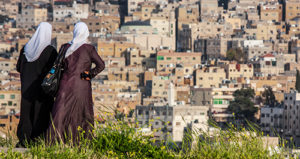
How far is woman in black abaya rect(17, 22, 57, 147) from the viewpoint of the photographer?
9.48 m

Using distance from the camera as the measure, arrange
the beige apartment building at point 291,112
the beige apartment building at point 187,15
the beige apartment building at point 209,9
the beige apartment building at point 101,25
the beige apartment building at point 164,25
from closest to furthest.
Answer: the beige apartment building at point 291,112 < the beige apartment building at point 101,25 < the beige apartment building at point 164,25 < the beige apartment building at point 187,15 < the beige apartment building at point 209,9

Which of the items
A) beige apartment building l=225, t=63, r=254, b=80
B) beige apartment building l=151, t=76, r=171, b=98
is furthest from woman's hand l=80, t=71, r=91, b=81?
beige apartment building l=225, t=63, r=254, b=80

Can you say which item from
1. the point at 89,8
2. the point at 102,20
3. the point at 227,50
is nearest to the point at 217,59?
the point at 227,50

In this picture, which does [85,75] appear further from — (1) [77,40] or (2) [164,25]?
(2) [164,25]

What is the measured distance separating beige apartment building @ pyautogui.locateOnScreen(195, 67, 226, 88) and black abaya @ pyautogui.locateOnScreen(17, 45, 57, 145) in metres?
53.5

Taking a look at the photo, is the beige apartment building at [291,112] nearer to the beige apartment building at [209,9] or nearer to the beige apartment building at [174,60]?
the beige apartment building at [174,60]

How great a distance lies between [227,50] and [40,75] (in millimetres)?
66517

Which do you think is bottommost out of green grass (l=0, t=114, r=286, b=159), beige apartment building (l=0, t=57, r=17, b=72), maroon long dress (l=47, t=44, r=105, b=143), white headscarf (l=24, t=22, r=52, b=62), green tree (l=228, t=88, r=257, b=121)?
green tree (l=228, t=88, r=257, b=121)

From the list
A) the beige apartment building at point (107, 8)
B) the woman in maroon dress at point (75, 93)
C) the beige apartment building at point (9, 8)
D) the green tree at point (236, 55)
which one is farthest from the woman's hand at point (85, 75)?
the beige apartment building at point (9, 8)

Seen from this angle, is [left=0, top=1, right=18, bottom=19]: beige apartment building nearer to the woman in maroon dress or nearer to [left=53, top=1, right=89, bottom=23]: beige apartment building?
[left=53, top=1, right=89, bottom=23]: beige apartment building

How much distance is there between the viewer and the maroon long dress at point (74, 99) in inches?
355

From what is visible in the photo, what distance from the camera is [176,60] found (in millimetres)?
69062

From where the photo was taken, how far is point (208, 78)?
63.7 metres

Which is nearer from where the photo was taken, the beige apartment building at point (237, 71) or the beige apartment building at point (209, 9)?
the beige apartment building at point (237, 71)
